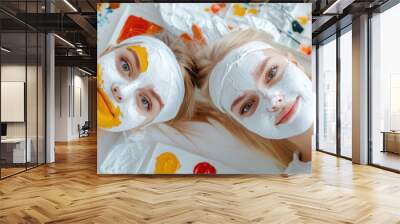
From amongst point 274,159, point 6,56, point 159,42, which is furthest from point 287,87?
point 6,56

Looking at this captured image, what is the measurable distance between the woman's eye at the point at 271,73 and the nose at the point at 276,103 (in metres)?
0.31

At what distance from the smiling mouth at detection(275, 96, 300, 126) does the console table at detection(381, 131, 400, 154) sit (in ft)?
7.48

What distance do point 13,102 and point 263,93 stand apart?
14.0 ft

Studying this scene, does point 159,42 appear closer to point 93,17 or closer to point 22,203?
point 93,17

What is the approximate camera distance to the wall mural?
6215 mm

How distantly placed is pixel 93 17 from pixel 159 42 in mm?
2336

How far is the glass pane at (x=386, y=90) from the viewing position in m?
7.02

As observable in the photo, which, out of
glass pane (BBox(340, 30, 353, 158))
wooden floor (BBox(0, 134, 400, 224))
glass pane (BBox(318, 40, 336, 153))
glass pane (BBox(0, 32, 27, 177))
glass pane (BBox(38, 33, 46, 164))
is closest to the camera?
wooden floor (BBox(0, 134, 400, 224))

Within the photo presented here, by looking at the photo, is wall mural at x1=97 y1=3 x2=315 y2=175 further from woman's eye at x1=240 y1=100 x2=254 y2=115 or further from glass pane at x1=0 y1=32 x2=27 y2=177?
glass pane at x1=0 y1=32 x2=27 y2=177

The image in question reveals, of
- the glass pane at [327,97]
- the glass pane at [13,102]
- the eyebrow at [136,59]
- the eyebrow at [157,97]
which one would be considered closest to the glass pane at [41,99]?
the glass pane at [13,102]

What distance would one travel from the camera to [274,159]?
6.30 metres

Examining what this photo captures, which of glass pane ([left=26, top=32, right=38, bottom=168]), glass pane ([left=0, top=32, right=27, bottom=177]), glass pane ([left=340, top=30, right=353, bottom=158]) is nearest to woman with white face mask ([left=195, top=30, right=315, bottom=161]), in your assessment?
glass pane ([left=340, top=30, right=353, bottom=158])

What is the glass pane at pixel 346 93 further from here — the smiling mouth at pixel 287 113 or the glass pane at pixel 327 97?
the smiling mouth at pixel 287 113

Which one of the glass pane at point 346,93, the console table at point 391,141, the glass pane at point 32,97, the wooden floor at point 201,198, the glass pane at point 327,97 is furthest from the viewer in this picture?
the glass pane at point 327,97
